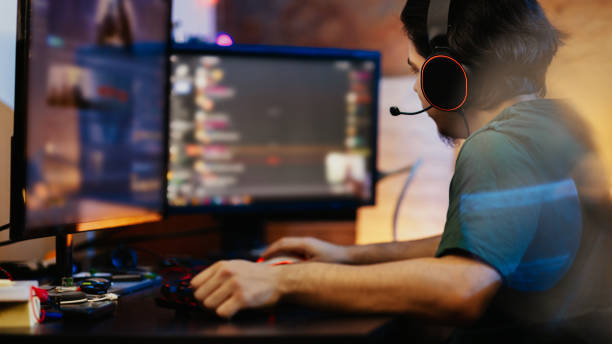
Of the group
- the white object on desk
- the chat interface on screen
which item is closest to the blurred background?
the chat interface on screen

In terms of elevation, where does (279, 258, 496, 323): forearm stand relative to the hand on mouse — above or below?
above

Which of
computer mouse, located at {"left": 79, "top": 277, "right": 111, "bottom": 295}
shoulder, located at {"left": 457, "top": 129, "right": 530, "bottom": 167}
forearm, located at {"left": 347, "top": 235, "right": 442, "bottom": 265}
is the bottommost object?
computer mouse, located at {"left": 79, "top": 277, "right": 111, "bottom": 295}

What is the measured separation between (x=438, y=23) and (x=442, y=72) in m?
0.09

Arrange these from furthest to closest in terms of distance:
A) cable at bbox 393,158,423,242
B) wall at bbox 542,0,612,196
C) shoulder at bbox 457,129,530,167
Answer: cable at bbox 393,158,423,242
wall at bbox 542,0,612,196
shoulder at bbox 457,129,530,167

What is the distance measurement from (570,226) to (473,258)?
0.58 ft

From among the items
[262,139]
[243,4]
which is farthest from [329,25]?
[262,139]

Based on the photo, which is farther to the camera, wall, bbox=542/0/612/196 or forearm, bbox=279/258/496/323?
wall, bbox=542/0/612/196

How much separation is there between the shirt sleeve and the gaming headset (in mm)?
158

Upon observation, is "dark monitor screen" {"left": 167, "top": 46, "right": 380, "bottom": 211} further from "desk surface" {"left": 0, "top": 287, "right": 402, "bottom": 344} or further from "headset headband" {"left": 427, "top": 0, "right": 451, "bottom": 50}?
"desk surface" {"left": 0, "top": 287, "right": 402, "bottom": 344}

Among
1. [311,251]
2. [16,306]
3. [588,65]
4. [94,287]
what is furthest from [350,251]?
[588,65]

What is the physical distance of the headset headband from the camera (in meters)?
0.82

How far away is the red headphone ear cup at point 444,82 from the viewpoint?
0.80 metres

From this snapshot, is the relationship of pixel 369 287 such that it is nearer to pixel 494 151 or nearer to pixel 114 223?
pixel 494 151

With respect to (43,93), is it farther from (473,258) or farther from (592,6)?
(592,6)
